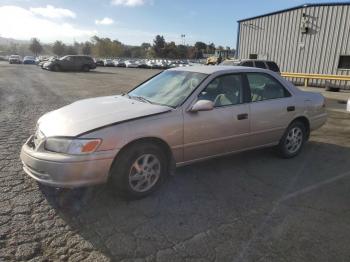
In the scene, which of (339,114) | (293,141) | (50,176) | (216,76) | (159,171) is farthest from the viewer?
(339,114)

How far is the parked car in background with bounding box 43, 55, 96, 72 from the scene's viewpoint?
99.7ft

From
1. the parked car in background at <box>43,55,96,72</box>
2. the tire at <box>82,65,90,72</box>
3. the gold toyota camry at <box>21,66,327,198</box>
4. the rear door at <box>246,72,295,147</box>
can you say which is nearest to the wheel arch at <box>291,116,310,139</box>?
the gold toyota camry at <box>21,66,327,198</box>

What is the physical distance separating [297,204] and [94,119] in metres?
2.58

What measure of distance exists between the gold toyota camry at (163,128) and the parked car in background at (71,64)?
28.2 meters

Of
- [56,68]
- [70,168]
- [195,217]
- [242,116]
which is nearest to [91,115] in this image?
[70,168]

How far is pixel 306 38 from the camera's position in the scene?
64.4 ft

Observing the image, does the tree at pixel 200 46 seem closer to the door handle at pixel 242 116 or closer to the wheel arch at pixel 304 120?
the wheel arch at pixel 304 120

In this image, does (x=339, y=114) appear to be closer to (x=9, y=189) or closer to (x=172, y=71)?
(x=172, y=71)

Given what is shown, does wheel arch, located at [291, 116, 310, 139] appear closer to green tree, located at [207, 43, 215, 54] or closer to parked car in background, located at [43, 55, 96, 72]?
parked car in background, located at [43, 55, 96, 72]

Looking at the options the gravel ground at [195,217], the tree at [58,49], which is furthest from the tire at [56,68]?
the tree at [58,49]

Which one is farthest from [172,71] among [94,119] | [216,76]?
[94,119]

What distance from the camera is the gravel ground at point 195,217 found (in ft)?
9.23

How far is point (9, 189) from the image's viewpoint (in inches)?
152

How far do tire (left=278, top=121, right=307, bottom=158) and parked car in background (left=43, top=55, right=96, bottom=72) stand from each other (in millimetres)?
28894
